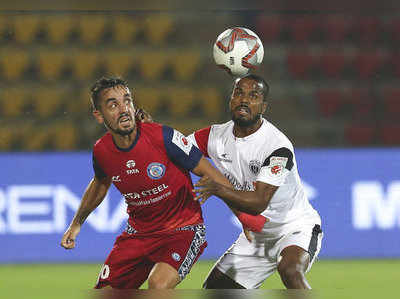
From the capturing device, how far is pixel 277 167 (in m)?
5.13

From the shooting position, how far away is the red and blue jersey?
195 inches

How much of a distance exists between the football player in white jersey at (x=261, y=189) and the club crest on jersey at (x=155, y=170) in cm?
59

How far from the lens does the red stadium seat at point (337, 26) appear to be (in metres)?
9.91

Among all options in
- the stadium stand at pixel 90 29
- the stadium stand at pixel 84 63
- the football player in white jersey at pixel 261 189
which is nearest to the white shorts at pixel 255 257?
the football player in white jersey at pixel 261 189

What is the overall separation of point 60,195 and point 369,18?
14.8 ft

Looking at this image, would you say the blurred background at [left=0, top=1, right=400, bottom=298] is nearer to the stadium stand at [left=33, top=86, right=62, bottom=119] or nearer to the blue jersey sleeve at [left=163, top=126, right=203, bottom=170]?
the stadium stand at [left=33, top=86, right=62, bottom=119]

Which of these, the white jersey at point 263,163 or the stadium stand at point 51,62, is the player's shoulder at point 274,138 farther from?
the stadium stand at point 51,62

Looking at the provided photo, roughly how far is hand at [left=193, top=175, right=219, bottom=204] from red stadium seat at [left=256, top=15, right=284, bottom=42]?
5354 mm

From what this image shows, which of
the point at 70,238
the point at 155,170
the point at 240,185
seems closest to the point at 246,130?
the point at 240,185

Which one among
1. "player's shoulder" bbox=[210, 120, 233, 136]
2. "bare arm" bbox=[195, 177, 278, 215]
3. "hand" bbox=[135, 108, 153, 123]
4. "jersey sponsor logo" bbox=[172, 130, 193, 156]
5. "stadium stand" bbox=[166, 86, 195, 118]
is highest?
"hand" bbox=[135, 108, 153, 123]

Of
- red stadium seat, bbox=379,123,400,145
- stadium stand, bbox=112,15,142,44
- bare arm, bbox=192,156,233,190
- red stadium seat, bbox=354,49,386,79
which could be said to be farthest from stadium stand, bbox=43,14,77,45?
bare arm, bbox=192,156,233,190

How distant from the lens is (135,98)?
10406mm

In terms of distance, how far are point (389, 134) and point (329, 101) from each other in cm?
122

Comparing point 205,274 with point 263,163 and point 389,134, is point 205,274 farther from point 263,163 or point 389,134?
point 389,134
